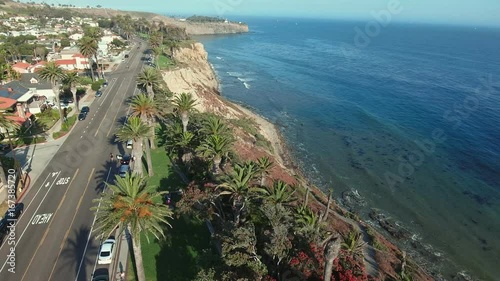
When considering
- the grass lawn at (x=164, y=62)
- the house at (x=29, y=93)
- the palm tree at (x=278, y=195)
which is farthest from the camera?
the grass lawn at (x=164, y=62)

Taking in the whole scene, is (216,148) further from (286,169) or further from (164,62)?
(164,62)

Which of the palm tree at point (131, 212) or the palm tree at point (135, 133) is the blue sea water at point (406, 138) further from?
the palm tree at point (131, 212)

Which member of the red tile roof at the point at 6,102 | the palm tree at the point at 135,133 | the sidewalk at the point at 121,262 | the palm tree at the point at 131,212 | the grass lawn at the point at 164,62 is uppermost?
the palm tree at the point at 131,212

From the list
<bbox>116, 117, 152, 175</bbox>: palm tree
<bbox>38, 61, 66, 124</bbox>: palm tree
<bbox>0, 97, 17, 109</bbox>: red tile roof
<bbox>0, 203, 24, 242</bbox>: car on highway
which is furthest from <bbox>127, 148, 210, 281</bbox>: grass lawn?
<bbox>0, 97, 17, 109</bbox>: red tile roof

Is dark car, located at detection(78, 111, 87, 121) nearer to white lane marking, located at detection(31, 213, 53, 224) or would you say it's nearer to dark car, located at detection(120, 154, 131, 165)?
dark car, located at detection(120, 154, 131, 165)

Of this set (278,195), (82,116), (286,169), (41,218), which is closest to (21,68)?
(82,116)

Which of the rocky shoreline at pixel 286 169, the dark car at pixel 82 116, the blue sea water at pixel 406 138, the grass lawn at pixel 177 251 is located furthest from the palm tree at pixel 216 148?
the dark car at pixel 82 116

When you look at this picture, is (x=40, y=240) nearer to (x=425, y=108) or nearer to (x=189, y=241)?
(x=189, y=241)
